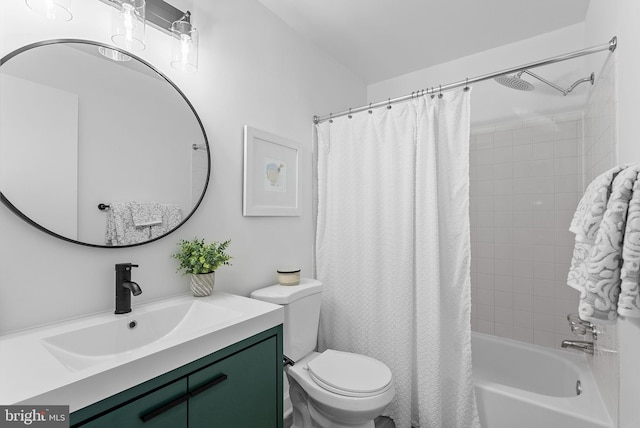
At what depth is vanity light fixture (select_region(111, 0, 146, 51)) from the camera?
125 cm

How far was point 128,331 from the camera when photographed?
4.00 ft

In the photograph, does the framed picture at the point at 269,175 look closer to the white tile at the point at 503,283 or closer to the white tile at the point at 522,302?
the white tile at the point at 503,283

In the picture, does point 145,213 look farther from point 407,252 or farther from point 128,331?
point 407,252

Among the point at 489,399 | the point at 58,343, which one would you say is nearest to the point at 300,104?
the point at 58,343

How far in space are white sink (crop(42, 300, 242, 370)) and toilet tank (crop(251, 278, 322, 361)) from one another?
42 cm

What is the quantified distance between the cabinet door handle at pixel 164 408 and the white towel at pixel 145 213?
2.41 ft

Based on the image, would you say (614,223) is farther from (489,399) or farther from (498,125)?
(498,125)

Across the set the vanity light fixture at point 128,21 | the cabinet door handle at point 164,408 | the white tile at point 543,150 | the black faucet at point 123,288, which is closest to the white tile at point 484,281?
the white tile at point 543,150

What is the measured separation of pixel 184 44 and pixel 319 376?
1.71m

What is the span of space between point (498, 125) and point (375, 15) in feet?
4.15

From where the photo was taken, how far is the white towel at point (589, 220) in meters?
0.85

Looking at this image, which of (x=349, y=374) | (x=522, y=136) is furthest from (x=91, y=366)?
(x=522, y=136)

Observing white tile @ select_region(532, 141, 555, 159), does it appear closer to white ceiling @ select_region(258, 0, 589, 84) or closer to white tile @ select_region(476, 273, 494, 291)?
white ceiling @ select_region(258, 0, 589, 84)

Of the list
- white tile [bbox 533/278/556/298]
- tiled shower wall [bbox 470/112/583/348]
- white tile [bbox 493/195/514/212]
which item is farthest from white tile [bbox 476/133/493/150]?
white tile [bbox 533/278/556/298]
